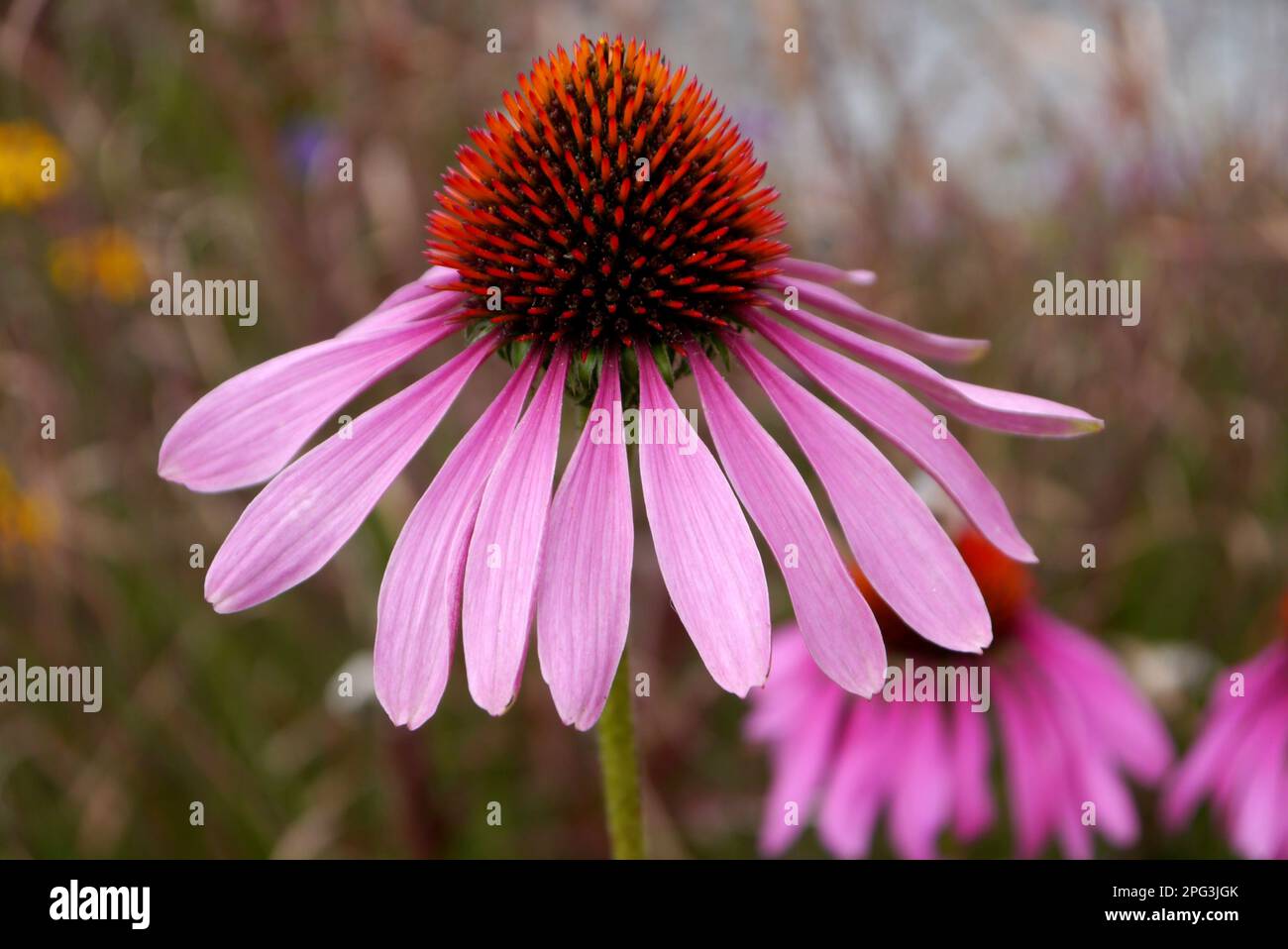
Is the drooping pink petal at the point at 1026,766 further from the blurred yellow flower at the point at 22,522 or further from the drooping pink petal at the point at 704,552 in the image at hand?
the blurred yellow flower at the point at 22,522

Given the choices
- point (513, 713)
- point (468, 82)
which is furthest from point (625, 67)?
point (468, 82)

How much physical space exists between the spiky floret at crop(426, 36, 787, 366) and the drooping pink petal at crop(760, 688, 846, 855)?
1.06 meters

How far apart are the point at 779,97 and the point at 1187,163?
100 centimetres

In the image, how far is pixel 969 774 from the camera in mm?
1967

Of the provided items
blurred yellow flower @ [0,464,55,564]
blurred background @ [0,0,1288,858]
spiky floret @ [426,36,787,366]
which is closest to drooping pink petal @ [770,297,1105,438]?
spiky floret @ [426,36,787,366]

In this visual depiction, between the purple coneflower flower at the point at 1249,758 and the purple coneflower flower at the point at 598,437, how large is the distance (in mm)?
1033

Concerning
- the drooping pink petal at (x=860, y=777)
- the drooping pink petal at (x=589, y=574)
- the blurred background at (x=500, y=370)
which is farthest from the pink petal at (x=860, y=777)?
the drooping pink petal at (x=589, y=574)

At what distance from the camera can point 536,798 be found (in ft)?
8.33

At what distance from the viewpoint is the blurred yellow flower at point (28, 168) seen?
9.46 ft

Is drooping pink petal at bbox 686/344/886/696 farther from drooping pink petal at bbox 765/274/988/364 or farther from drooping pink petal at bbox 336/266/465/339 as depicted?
drooping pink petal at bbox 336/266/465/339

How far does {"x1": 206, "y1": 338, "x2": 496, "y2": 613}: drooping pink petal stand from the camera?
0.97 metres

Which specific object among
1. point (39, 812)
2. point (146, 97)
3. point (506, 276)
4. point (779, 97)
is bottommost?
point (39, 812)

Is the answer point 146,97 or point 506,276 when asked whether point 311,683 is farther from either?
point 146,97

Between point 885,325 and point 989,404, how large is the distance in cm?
24
